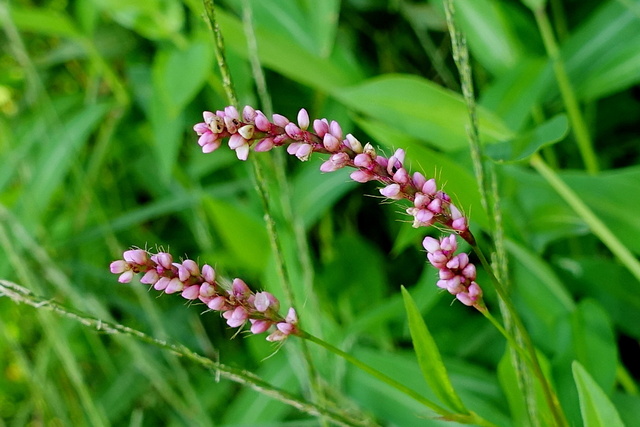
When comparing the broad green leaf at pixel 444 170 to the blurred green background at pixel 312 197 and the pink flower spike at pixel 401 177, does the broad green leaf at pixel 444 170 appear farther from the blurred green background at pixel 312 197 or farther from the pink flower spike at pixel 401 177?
the pink flower spike at pixel 401 177

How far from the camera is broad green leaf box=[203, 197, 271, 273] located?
0.68 meters

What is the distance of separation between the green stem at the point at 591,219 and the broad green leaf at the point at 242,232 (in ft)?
0.99

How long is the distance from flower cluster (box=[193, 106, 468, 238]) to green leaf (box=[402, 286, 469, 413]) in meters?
0.07

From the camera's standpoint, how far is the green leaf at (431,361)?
285mm

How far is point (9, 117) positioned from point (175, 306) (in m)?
0.37

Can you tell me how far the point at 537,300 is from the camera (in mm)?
541

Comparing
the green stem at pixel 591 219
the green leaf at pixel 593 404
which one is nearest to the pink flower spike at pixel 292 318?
the green leaf at pixel 593 404

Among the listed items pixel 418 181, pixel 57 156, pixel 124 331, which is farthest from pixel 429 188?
pixel 57 156

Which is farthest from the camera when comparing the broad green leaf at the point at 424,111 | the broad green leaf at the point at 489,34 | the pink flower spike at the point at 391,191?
the broad green leaf at the point at 489,34

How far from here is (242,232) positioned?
0.69 meters

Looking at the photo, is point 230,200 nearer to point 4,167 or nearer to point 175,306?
point 175,306

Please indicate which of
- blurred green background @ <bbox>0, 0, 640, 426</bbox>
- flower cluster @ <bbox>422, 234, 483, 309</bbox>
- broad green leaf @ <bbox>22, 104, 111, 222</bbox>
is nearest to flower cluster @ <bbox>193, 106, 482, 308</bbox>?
flower cluster @ <bbox>422, 234, 483, 309</bbox>

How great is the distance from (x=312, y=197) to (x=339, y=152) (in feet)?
1.47

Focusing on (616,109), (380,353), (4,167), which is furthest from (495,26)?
(4,167)
